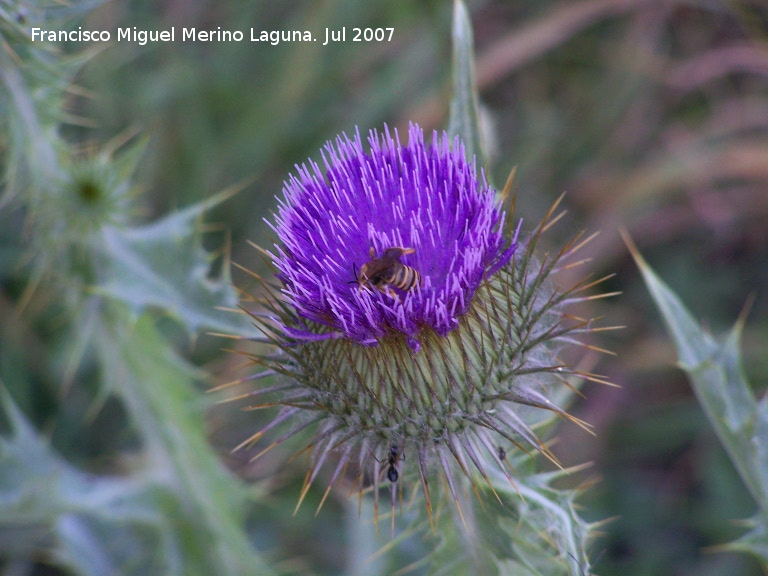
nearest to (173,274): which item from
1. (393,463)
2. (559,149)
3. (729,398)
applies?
(393,463)

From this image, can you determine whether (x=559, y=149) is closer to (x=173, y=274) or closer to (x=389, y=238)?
(x=173, y=274)

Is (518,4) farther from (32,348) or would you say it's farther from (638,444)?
(32,348)

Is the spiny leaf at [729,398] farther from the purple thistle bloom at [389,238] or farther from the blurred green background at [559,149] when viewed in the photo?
the blurred green background at [559,149]

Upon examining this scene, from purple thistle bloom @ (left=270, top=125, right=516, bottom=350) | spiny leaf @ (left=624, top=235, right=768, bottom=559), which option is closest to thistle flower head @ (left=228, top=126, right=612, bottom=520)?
purple thistle bloom @ (left=270, top=125, right=516, bottom=350)

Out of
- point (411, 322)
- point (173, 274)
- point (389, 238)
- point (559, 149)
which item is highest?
point (559, 149)

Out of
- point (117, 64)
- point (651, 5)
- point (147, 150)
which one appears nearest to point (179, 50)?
point (117, 64)

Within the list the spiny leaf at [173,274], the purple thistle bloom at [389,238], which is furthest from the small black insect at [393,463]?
the spiny leaf at [173,274]
